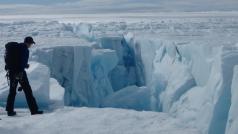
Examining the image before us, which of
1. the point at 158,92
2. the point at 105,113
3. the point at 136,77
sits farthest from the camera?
the point at 136,77

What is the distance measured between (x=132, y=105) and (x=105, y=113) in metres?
5.14

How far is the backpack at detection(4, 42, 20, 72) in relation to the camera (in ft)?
19.3

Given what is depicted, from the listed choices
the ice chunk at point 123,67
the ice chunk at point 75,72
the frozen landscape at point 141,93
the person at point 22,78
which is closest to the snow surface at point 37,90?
the frozen landscape at point 141,93

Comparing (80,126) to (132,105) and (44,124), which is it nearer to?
(44,124)

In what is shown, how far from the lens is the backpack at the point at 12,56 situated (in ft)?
19.3

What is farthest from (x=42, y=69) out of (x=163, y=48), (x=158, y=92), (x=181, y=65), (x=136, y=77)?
(x=136, y=77)

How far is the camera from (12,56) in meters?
5.94

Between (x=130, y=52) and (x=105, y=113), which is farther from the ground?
A: (x=105, y=113)

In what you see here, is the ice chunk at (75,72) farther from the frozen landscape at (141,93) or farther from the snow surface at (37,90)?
the snow surface at (37,90)

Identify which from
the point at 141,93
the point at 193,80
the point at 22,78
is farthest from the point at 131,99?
the point at 22,78

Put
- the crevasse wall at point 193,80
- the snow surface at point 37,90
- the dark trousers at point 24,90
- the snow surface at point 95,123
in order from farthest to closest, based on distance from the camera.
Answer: the snow surface at point 37,90, the dark trousers at point 24,90, the snow surface at point 95,123, the crevasse wall at point 193,80

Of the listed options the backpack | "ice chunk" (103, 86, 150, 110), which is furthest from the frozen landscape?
the backpack

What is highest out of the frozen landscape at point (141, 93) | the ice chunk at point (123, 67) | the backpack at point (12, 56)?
the backpack at point (12, 56)

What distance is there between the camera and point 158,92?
419 inches
